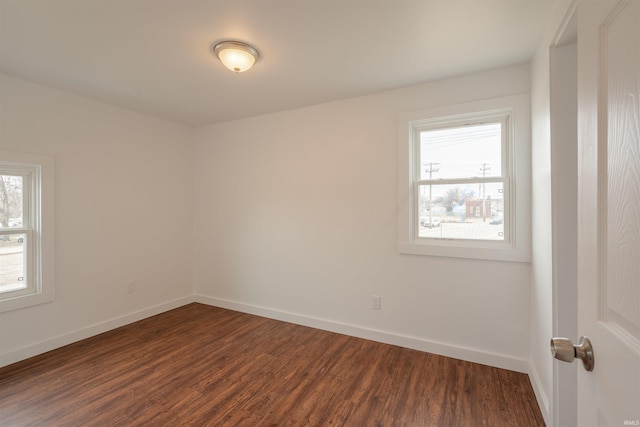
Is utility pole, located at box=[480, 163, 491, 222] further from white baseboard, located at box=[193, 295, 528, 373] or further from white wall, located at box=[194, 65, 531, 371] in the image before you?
white baseboard, located at box=[193, 295, 528, 373]

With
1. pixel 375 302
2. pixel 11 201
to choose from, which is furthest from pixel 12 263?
pixel 375 302

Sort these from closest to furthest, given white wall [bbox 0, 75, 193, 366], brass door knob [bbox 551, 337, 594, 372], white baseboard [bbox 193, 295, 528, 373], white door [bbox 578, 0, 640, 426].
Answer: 1. white door [bbox 578, 0, 640, 426]
2. brass door knob [bbox 551, 337, 594, 372]
3. white baseboard [bbox 193, 295, 528, 373]
4. white wall [bbox 0, 75, 193, 366]

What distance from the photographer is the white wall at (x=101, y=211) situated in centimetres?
259

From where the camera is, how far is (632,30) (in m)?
0.56

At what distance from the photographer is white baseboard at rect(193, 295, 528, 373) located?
2.38 m

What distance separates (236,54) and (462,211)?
228 centimetres

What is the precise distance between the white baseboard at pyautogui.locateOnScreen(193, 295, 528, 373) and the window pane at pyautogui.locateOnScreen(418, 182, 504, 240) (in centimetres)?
100

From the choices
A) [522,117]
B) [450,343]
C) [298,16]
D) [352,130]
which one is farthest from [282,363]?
[522,117]

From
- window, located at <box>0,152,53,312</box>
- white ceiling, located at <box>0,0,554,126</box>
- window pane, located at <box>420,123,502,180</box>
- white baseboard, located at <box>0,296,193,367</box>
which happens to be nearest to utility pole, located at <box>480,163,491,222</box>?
window pane, located at <box>420,123,502,180</box>

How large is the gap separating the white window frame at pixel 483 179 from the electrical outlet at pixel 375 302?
1.85ft

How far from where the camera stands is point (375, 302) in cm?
290

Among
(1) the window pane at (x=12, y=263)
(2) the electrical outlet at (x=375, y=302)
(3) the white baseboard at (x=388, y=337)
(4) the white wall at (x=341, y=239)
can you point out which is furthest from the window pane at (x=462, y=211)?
(1) the window pane at (x=12, y=263)

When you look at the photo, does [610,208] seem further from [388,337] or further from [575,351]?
[388,337]

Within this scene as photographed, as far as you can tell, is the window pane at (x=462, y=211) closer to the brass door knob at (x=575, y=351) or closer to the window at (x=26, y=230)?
the brass door knob at (x=575, y=351)
